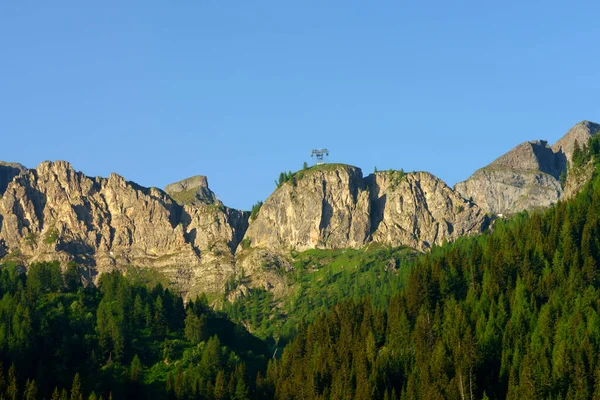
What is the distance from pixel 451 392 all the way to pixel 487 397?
6539 mm

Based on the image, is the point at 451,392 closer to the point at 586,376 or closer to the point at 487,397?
the point at 487,397

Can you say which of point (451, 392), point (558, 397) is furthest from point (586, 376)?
point (451, 392)

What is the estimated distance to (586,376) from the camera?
644 feet

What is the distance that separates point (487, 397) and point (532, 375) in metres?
8.55

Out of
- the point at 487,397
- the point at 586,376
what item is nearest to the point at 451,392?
the point at 487,397

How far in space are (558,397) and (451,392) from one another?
17550 mm

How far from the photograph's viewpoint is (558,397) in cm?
19275

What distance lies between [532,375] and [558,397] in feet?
19.1

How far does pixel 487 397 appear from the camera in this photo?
19462 cm

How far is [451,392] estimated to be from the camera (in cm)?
19825

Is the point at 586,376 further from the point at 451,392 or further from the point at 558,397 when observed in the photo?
the point at 451,392

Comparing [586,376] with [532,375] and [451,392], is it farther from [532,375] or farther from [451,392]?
[451,392]
